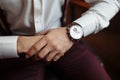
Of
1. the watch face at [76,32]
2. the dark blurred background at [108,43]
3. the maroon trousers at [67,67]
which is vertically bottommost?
the dark blurred background at [108,43]

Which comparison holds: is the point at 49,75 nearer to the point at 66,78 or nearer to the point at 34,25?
the point at 66,78

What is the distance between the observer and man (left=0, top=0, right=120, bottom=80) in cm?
74

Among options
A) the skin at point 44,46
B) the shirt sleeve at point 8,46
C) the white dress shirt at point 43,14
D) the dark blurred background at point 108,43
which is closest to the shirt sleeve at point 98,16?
the white dress shirt at point 43,14

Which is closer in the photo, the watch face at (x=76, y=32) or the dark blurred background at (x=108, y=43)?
the watch face at (x=76, y=32)

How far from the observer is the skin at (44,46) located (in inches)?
28.7

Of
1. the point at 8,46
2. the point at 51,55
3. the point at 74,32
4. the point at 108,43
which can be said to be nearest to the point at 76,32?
the point at 74,32

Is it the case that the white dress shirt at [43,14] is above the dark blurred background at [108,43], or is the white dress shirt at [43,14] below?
above

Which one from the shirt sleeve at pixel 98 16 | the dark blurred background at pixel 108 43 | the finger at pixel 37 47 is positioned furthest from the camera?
the dark blurred background at pixel 108 43

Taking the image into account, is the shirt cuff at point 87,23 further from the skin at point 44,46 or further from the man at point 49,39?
the skin at point 44,46

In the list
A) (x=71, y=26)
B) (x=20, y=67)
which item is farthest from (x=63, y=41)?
(x=20, y=67)

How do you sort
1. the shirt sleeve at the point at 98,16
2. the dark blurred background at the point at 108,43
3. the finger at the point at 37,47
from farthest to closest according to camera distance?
the dark blurred background at the point at 108,43 < the shirt sleeve at the point at 98,16 < the finger at the point at 37,47

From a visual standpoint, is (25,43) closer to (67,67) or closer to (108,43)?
(67,67)

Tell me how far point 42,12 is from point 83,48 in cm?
22

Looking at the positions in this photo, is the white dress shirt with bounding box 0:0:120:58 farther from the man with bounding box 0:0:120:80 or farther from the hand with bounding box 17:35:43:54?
the hand with bounding box 17:35:43:54
